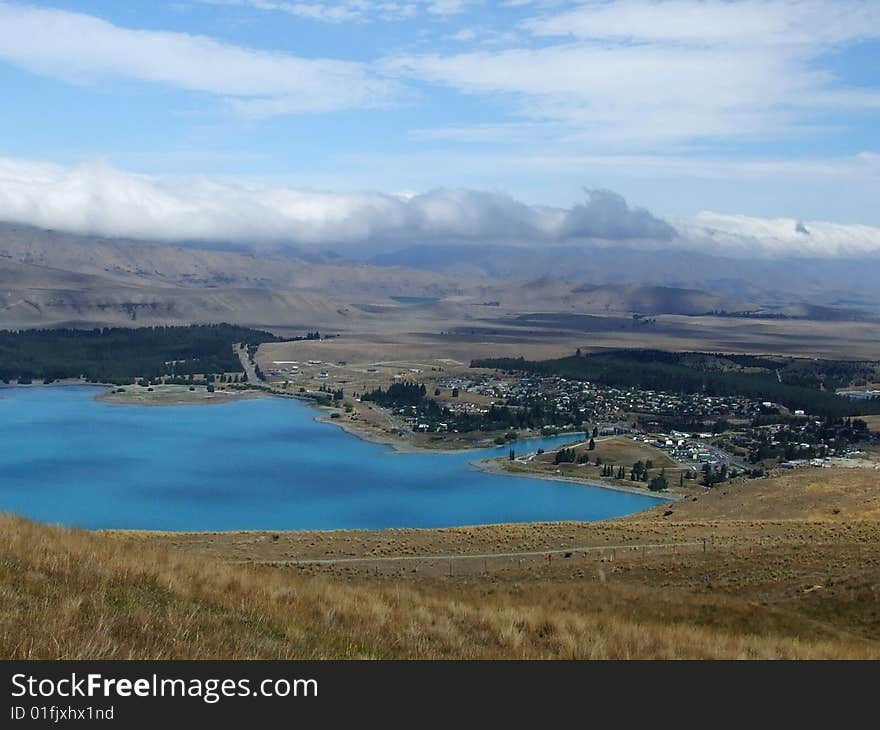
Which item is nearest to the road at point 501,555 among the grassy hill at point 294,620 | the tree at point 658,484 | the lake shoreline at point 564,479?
the grassy hill at point 294,620

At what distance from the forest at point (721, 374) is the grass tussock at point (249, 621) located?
85273mm

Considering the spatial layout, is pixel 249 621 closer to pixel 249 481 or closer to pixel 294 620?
pixel 294 620

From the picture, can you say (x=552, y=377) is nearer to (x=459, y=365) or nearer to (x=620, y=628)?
(x=459, y=365)

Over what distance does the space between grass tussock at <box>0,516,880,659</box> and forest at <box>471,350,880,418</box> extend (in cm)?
8527

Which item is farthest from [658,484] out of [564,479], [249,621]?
[249,621]

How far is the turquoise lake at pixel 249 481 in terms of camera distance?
4900cm

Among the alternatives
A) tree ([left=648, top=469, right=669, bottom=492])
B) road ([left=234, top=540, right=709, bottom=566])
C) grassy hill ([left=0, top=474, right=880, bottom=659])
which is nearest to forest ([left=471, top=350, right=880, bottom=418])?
tree ([left=648, top=469, right=669, bottom=492])

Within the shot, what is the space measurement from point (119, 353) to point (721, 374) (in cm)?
8660

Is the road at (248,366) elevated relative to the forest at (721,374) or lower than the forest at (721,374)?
lower

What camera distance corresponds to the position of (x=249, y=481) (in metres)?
58.6

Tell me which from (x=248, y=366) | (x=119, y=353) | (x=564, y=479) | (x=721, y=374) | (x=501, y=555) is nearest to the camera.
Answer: (x=501, y=555)

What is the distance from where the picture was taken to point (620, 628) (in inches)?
306

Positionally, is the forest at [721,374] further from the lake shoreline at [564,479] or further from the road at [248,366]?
the lake shoreline at [564,479]

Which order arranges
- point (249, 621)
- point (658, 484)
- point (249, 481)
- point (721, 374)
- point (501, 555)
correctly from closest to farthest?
point (249, 621), point (501, 555), point (658, 484), point (249, 481), point (721, 374)
